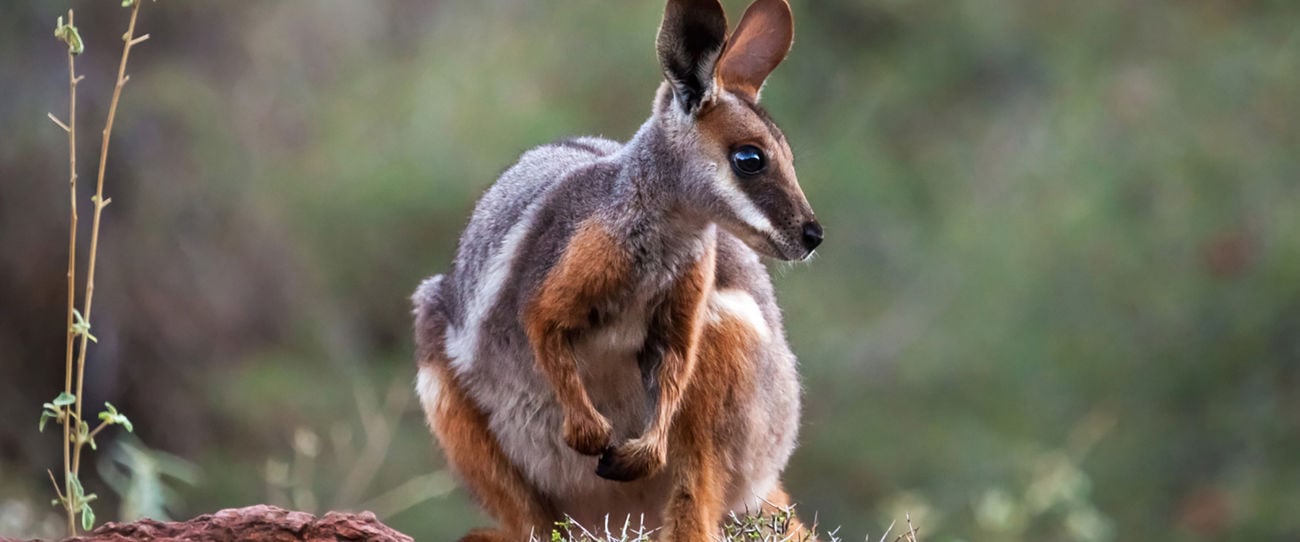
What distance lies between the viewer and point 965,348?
12.6m

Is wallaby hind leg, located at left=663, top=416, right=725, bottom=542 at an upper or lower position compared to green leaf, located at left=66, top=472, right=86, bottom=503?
upper

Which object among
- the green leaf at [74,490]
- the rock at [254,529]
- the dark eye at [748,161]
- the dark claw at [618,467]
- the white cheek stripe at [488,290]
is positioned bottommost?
the green leaf at [74,490]

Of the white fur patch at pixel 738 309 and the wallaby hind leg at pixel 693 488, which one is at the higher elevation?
the white fur patch at pixel 738 309

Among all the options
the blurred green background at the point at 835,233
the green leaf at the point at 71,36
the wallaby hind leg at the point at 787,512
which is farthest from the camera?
the blurred green background at the point at 835,233

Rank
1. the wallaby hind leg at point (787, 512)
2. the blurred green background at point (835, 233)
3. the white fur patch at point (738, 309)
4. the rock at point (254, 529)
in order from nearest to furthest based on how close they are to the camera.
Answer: the rock at point (254, 529) → the wallaby hind leg at point (787, 512) → the white fur patch at point (738, 309) → the blurred green background at point (835, 233)

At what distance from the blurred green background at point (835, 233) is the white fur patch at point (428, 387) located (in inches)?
151

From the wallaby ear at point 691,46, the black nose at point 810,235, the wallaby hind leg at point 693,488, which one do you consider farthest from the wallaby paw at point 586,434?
the wallaby ear at point 691,46

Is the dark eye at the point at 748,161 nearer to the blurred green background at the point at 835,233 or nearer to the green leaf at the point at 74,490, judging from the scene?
the green leaf at the point at 74,490

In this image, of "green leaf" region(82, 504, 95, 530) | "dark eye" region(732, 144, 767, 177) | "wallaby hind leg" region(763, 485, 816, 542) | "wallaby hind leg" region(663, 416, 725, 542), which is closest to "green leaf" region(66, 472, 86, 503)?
"green leaf" region(82, 504, 95, 530)

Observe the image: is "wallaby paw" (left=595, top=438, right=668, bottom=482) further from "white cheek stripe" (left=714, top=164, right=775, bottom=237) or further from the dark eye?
the dark eye

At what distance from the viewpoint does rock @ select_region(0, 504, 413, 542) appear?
458 cm

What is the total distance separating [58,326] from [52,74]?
1539 mm

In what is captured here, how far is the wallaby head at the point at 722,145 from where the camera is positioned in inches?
192

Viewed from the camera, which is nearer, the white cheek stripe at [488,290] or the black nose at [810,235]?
the black nose at [810,235]
